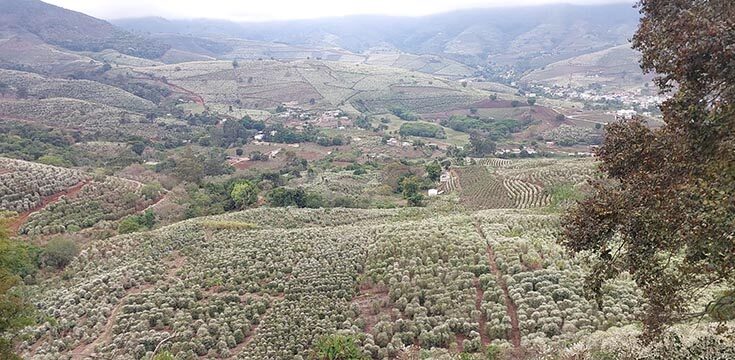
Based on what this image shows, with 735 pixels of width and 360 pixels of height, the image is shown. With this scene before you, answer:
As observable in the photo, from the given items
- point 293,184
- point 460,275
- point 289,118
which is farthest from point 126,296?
point 289,118

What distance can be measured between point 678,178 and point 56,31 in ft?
727

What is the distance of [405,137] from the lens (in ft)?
322

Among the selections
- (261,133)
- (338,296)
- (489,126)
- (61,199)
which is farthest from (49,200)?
(489,126)

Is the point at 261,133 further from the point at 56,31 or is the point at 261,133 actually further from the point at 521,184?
the point at 56,31

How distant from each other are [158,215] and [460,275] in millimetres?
30857

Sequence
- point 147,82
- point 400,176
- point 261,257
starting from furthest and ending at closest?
point 147,82
point 400,176
point 261,257

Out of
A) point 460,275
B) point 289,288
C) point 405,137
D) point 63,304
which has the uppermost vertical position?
point 460,275

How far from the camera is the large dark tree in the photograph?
6.98m

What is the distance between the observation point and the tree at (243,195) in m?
46.3

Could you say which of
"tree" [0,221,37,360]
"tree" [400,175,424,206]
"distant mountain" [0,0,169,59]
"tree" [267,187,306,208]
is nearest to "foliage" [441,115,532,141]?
"tree" [400,175,424,206]

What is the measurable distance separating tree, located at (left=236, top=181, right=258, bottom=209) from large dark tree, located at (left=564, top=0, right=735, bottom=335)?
4029cm

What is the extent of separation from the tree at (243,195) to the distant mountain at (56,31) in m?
158

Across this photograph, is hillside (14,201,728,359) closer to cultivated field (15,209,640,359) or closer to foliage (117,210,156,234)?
cultivated field (15,209,640,359)

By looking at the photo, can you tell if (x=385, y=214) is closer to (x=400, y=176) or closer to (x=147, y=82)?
(x=400, y=176)
